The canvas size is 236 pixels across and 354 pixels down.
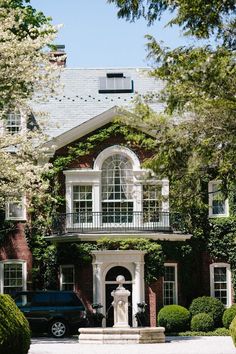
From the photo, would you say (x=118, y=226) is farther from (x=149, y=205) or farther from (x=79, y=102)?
(x=79, y=102)

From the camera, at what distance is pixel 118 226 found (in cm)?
3559

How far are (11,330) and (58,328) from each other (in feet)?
47.8

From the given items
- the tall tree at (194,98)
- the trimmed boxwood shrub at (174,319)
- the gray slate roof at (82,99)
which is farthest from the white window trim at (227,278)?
the tall tree at (194,98)

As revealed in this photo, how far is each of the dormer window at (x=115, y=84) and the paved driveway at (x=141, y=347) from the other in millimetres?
13370

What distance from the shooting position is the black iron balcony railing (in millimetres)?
35531

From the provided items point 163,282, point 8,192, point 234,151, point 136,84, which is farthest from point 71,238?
point 234,151

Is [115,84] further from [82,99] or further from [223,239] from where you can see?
[223,239]

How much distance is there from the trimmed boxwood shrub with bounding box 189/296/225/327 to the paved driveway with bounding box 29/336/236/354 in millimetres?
3502

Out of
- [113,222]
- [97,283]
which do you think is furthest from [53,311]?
Result: [113,222]

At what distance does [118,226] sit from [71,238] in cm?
209

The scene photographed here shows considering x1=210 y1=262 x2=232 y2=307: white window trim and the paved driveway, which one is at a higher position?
x1=210 y1=262 x2=232 y2=307: white window trim

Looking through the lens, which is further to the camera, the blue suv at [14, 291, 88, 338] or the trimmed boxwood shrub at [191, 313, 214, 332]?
the trimmed boxwood shrub at [191, 313, 214, 332]

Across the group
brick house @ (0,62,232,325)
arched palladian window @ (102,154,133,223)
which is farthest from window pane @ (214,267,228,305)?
arched palladian window @ (102,154,133,223)

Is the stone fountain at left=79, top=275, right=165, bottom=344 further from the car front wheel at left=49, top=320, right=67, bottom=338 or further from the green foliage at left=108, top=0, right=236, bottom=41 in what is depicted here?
the green foliage at left=108, top=0, right=236, bottom=41
